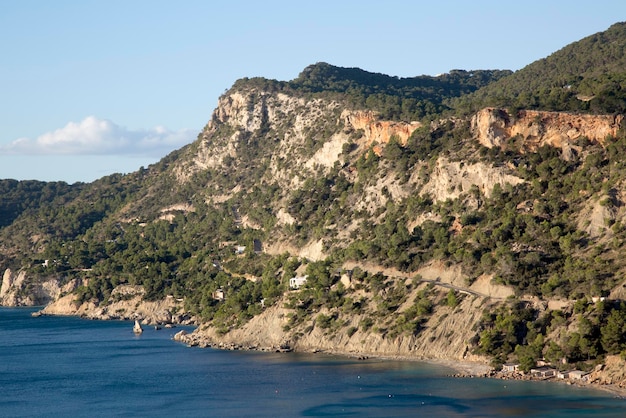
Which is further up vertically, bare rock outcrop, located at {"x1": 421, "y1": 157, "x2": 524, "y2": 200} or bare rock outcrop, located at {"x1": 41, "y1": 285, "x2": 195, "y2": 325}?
bare rock outcrop, located at {"x1": 421, "y1": 157, "x2": 524, "y2": 200}

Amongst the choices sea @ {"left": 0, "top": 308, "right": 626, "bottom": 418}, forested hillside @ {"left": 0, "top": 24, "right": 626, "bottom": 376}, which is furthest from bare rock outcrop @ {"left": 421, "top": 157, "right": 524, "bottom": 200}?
sea @ {"left": 0, "top": 308, "right": 626, "bottom": 418}

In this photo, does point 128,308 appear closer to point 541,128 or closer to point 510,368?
point 541,128

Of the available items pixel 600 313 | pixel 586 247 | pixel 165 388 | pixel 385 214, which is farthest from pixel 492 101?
pixel 165 388

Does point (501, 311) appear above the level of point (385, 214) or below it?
below

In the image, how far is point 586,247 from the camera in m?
113

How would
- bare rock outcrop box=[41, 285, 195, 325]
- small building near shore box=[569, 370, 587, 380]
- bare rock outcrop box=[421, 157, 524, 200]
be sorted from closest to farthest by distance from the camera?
small building near shore box=[569, 370, 587, 380], bare rock outcrop box=[421, 157, 524, 200], bare rock outcrop box=[41, 285, 195, 325]

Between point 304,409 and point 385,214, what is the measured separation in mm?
54007

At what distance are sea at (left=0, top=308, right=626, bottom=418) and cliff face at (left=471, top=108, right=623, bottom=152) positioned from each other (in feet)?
115

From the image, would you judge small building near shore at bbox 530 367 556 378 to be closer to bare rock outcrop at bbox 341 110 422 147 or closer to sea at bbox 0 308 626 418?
sea at bbox 0 308 626 418

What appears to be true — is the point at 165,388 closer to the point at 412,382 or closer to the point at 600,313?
the point at 412,382

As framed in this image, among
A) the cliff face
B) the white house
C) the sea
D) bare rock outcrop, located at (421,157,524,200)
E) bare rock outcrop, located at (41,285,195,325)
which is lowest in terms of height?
the sea

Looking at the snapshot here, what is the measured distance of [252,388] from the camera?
102125mm

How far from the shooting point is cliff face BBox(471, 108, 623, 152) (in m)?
128

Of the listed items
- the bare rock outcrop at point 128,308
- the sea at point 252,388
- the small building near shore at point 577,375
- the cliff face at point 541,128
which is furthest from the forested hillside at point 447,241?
the sea at point 252,388
